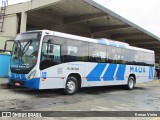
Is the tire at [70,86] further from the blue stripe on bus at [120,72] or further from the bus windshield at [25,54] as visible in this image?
the blue stripe on bus at [120,72]

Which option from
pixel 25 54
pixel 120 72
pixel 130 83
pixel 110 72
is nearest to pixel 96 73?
pixel 110 72

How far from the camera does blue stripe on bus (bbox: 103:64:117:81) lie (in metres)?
14.5

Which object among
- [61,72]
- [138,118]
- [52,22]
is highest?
[52,22]

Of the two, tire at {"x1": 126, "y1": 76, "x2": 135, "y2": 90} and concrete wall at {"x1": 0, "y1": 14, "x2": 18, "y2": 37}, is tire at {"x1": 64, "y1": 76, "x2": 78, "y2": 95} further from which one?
concrete wall at {"x1": 0, "y1": 14, "x2": 18, "y2": 37}

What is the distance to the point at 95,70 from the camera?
13.6 metres

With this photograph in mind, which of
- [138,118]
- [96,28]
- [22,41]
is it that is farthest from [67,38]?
[96,28]

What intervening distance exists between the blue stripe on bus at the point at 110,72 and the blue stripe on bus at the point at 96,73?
0.52 meters

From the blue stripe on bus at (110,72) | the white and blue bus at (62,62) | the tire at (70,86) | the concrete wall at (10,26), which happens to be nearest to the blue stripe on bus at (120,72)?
the white and blue bus at (62,62)

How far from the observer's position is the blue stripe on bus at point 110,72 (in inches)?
570

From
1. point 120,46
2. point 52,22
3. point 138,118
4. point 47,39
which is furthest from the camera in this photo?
point 52,22

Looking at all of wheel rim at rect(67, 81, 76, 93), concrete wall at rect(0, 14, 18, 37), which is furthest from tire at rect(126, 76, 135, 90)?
concrete wall at rect(0, 14, 18, 37)

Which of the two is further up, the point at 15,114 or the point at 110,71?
the point at 110,71

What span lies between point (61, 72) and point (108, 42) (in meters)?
4.52

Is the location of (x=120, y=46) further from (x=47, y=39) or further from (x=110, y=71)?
(x=47, y=39)
